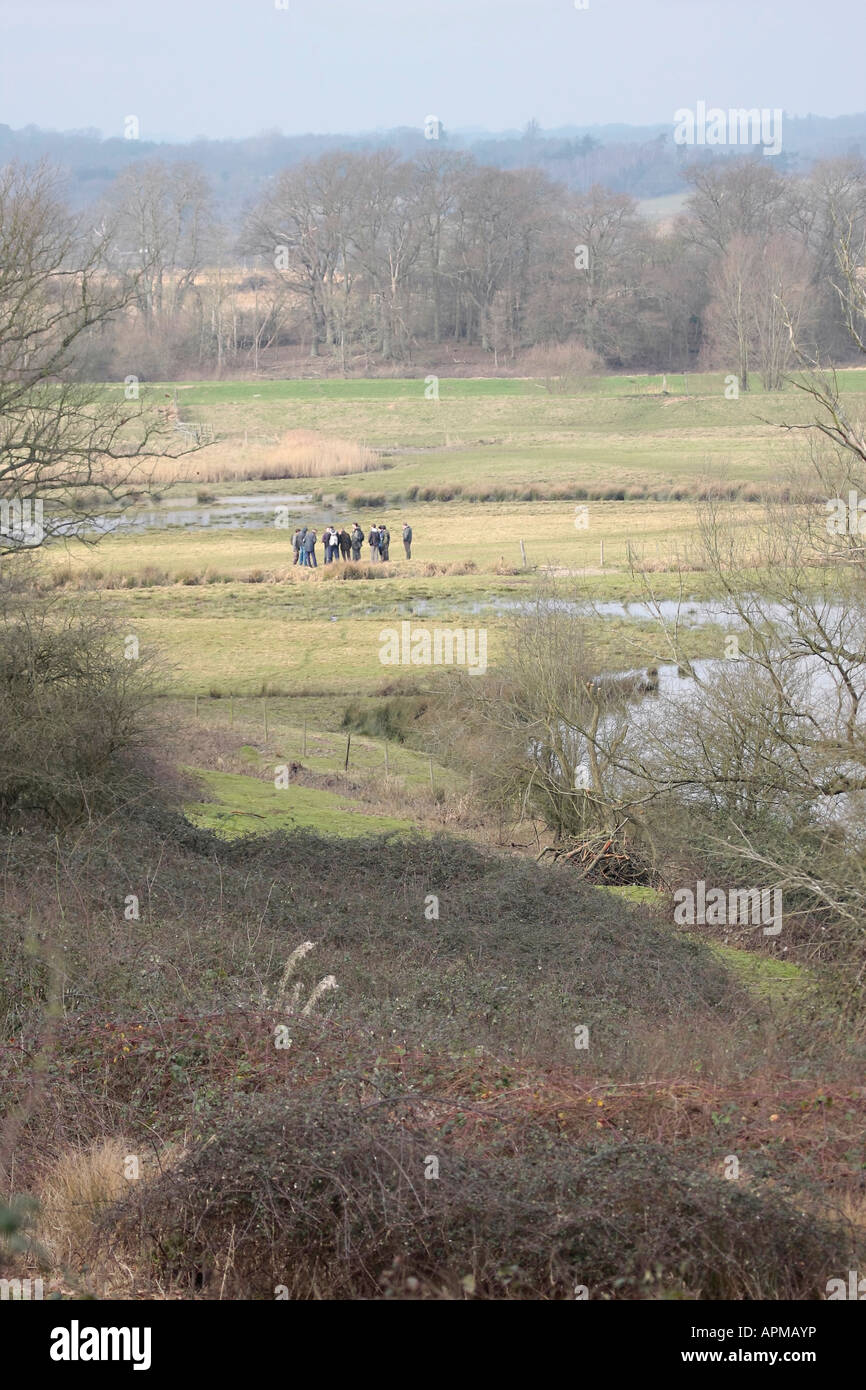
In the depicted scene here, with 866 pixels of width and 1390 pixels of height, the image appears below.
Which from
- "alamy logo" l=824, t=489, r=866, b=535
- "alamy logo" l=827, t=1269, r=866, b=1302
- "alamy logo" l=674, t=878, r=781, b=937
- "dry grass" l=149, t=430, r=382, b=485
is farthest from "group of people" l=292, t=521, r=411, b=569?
"alamy logo" l=827, t=1269, r=866, b=1302

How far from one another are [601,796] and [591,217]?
93685mm

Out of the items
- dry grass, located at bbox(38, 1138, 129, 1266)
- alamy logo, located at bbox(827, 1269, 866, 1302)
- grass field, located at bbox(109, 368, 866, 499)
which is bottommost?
dry grass, located at bbox(38, 1138, 129, 1266)

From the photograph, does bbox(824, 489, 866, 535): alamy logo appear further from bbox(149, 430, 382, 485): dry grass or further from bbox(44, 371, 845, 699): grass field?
bbox(149, 430, 382, 485): dry grass

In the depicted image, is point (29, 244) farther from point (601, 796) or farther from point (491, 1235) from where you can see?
point (491, 1235)

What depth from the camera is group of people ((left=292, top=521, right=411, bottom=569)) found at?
50625 mm

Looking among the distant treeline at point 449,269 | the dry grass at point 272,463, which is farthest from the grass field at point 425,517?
the distant treeline at point 449,269

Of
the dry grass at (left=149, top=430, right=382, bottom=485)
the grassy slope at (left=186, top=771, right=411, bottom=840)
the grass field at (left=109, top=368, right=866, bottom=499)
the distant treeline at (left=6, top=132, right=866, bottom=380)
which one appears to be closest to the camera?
the grassy slope at (left=186, top=771, right=411, bottom=840)

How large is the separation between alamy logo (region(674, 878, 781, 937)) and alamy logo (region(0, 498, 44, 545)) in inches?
478

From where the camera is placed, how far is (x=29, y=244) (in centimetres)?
2178

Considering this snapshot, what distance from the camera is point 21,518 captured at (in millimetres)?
22625

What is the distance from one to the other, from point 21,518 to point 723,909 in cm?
1312

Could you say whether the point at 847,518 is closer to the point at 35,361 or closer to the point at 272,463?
the point at 35,361

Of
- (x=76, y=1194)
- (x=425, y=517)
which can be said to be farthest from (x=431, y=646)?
(x=76, y=1194)

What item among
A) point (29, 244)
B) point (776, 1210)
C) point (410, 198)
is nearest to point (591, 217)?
point (410, 198)
